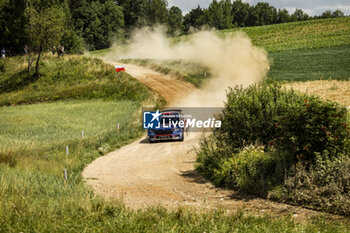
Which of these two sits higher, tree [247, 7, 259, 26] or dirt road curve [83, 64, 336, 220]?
tree [247, 7, 259, 26]

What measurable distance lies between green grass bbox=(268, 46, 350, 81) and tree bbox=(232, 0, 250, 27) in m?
114

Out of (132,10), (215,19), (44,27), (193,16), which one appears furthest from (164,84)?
(193,16)

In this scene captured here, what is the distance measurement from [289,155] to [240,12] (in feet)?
564

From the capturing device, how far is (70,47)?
69.1 m

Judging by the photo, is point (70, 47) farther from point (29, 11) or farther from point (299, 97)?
point (299, 97)

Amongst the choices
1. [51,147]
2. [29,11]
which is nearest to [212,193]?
[51,147]

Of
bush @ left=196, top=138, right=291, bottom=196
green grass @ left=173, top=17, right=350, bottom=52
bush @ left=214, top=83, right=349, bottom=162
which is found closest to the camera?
bush @ left=214, top=83, right=349, bottom=162

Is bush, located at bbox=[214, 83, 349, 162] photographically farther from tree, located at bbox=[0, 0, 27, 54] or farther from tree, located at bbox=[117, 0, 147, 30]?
tree, located at bbox=[117, 0, 147, 30]

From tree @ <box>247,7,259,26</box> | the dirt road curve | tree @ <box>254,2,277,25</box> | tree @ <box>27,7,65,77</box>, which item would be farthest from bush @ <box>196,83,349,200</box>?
tree @ <box>247,7,259,26</box>

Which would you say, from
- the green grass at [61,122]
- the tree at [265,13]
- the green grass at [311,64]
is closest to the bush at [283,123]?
the green grass at [61,122]

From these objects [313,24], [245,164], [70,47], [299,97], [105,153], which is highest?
[313,24]

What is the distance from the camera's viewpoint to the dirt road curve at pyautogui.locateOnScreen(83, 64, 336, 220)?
36.2 feet

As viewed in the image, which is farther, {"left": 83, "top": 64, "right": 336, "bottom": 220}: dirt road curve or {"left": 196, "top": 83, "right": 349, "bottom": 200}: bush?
{"left": 196, "top": 83, "right": 349, "bottom": 200}: bush

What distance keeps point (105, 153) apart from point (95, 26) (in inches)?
3582
